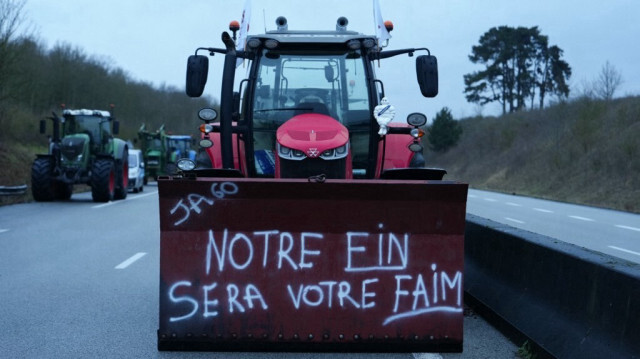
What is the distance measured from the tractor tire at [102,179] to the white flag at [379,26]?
1523 cm

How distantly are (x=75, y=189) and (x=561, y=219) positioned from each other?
20.8 meters

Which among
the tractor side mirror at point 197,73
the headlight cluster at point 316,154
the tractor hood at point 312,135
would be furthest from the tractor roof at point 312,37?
the headlight cluster at point 316,154

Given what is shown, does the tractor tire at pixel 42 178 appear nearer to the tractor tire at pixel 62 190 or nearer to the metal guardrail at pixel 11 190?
the metal guardrail at pixel 11 190

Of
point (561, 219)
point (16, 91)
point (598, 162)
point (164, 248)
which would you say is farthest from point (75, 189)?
point (164, 248)

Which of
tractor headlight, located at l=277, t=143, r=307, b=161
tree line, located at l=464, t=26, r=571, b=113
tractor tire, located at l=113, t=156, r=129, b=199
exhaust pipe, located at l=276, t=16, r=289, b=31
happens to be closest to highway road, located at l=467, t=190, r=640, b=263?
exhaust pipe, located at l=276, t=16, r=289, b=31

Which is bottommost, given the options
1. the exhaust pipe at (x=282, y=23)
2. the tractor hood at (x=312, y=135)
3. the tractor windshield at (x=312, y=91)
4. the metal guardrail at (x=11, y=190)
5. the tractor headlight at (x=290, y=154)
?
the metal guardrail at (x=11, y=190)

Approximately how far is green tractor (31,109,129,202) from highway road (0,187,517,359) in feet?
23.0

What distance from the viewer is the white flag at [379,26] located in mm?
A: 8172

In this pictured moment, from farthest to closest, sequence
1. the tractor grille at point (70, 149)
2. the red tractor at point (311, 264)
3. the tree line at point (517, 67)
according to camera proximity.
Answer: the tree line at point (517, 67) < the tractor grille at point (70, 149) < the red tractor at point (311, 264)

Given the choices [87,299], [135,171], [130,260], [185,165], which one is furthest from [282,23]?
[135,171]

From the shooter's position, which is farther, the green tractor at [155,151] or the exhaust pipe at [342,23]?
the green tractor at [155,151]

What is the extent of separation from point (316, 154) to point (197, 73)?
1.38 meters

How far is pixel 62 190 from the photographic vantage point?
23922mm

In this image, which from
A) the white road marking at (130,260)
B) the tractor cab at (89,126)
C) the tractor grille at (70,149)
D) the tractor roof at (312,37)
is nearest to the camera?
the tractor roof at (312,37)
